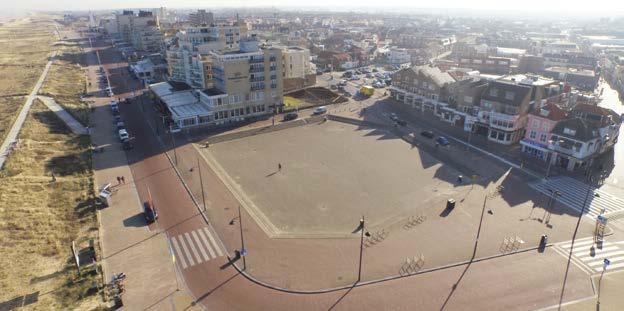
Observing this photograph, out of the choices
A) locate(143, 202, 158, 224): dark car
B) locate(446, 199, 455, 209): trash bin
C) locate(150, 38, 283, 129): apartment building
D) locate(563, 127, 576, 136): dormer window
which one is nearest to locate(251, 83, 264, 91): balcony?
locate(150, 38, 283, 129): apartment building

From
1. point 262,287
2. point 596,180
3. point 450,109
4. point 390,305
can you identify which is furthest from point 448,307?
point 450,109

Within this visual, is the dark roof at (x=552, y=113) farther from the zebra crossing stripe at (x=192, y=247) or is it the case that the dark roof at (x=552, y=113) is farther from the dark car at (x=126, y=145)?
the dark car at (x=126, y=145)

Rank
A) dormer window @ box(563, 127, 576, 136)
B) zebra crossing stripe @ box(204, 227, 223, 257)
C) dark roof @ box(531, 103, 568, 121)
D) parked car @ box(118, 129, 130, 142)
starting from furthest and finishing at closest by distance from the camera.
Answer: parked car @ box(118, 129, 130, 142) < dark roof @ box(531, 103, 568, 121) < dormer window @ box(563, 127, 576, 136) < zebra crossing stripe @ box(204, 227, 223, 257)

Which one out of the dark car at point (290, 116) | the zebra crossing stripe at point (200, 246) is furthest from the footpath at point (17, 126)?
the dark car at point (290, 116)

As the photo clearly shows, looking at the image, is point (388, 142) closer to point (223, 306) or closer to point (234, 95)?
point (234, 95)

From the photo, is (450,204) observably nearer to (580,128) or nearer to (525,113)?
(580,128)

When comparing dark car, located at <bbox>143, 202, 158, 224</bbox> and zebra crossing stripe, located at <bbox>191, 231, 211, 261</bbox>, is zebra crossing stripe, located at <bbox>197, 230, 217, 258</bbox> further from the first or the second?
dark car, located at <bbox>143, 202, 158, 224</bbox>

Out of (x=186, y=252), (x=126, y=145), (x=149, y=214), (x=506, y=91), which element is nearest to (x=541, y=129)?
(x=506, y=91)
